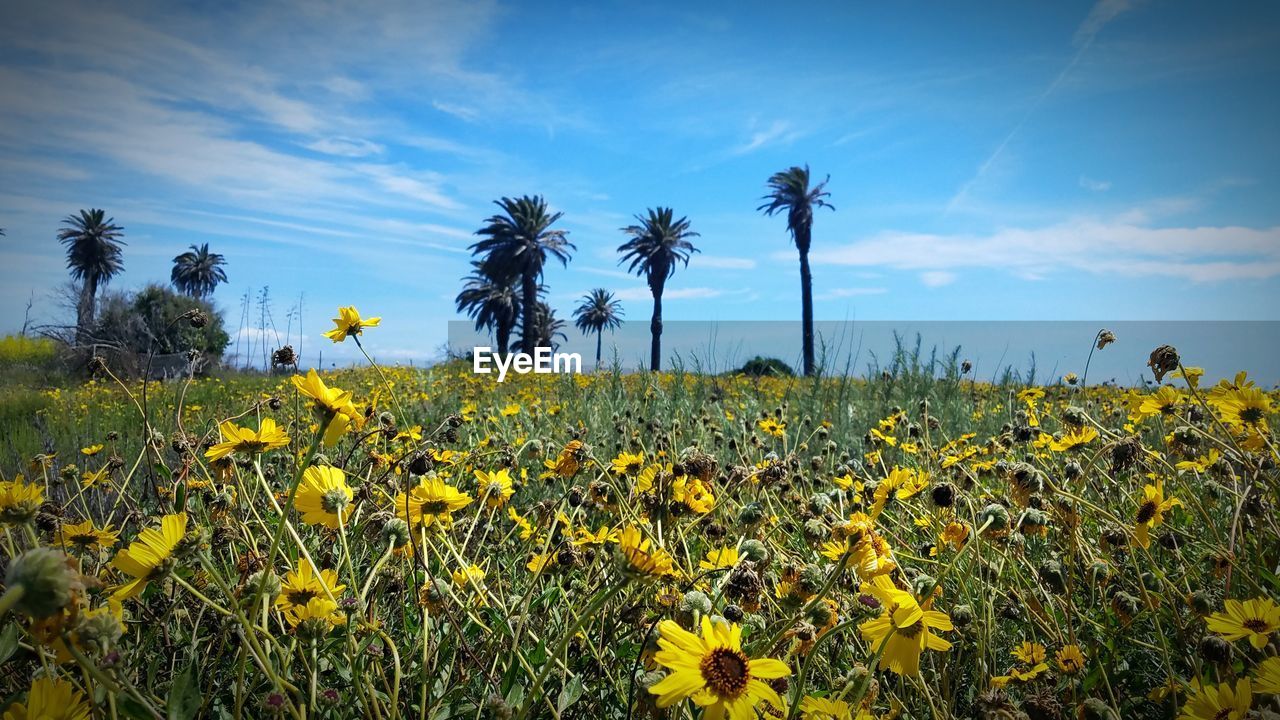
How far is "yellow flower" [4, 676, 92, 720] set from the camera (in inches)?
29.3

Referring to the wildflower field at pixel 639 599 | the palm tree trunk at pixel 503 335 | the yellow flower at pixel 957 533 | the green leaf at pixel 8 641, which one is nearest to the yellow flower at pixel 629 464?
the wildflower field at pixel 639 599

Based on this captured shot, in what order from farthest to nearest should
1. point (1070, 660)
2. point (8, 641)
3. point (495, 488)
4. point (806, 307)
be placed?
1. point (806, 307)
2. point (495, 488)
3. point (1070, 660)
4. point (8, 641)

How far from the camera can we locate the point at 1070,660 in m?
1.32

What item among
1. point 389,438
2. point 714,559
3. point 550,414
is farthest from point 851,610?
point 550,414

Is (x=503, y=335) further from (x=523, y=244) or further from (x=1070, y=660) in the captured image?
(x=1070, y=660)

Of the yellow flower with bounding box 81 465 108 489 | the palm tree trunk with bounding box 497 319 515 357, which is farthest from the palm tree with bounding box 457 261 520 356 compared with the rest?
the yellow flower with bounding box 81 465 108 489

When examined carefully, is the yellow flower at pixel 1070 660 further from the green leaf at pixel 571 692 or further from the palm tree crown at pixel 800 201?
the palm tree crown at pixel 800 201

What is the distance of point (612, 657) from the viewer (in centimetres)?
127

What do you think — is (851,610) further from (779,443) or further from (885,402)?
(885,402)

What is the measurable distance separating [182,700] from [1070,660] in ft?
5.02

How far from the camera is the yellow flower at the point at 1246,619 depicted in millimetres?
1054

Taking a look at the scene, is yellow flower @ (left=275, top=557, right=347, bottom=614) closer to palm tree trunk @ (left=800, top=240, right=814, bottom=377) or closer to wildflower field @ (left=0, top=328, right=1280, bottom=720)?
wildflower field @ (left=0, top=328, right=1280, bottom=720)

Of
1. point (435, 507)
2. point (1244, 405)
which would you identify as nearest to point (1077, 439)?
point (1244, 405)

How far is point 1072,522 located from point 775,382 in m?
7.48
